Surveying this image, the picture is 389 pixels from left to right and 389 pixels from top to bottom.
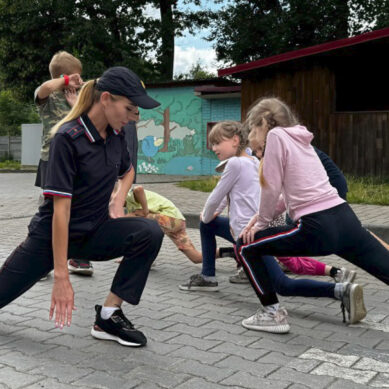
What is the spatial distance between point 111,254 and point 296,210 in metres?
1.17

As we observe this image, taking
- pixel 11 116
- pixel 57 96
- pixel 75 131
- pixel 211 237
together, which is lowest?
pixel 211 237

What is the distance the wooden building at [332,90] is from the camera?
52.6 feet

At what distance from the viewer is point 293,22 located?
31.1 metres

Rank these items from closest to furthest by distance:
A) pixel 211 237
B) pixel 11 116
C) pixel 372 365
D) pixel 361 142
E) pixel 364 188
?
pixel 372 365 → pixel 211 237 → pixel 364 188 → pixel 361 142 → pixel 11 116

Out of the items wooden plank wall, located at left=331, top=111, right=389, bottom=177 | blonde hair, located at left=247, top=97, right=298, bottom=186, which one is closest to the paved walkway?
blonde hair, located at left=247, top=97, right=298, bottom=186

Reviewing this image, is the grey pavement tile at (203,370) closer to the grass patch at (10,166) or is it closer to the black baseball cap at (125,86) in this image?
the black baseball cap at (125,86)

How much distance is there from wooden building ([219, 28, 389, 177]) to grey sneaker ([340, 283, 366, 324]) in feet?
40.5

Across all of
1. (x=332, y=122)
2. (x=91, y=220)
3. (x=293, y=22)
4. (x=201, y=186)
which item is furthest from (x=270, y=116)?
(x=293, y=22)

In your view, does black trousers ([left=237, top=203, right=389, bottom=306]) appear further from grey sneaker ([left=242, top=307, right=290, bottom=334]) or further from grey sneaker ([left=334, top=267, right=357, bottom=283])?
grey sneaker ([left=334, top=267, right=357, bottom=283])

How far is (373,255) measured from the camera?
12.5ft

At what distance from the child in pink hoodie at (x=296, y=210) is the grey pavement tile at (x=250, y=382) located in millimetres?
838

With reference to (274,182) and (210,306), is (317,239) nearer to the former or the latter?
(274,182)

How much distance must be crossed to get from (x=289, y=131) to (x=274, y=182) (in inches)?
13.0

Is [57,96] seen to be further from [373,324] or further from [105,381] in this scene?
[373,324]
